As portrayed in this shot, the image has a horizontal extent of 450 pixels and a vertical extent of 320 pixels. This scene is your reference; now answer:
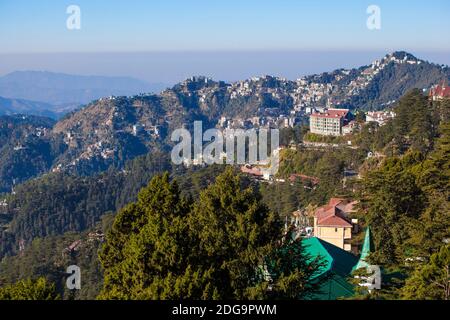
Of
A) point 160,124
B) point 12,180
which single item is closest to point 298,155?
point 12,180

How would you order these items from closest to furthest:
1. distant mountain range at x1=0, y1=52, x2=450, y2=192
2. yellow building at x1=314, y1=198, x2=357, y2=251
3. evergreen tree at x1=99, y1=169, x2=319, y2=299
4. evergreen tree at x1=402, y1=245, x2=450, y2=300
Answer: evergreen tree at x1=402, y1=245, x2=450, y2=300 → evergreen tree at x1=99, y1=169, x2=319, y2=299 → yellow building at x1=314, y1=198, x2=357, y2=251 → distant mountain range at x1=0, y1=52, x2=450, y2=192

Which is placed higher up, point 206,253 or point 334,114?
point 206,253

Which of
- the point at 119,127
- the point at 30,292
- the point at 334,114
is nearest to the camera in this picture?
the point at 30,292

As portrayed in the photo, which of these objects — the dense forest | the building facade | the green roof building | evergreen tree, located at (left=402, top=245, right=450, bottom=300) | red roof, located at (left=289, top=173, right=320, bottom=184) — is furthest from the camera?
the building facade

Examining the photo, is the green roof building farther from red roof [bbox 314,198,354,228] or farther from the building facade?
the building facade

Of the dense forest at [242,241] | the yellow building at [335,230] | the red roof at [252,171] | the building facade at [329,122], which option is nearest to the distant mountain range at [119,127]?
the building facade at [329,122]

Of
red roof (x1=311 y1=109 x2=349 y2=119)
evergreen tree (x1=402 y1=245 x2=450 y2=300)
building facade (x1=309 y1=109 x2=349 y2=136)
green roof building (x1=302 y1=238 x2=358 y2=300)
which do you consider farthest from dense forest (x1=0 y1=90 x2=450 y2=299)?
red roof (x1=311 y1=109 x2=349 y2=119)

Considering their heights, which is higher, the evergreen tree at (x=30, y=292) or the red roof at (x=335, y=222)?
the evergreen tree at (x=30, y=292)

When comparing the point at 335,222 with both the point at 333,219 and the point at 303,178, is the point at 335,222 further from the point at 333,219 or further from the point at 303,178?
the point at 303,178

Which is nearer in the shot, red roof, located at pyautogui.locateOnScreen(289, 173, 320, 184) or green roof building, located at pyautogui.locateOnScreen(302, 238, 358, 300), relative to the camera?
green roof building, located at pyautogui.locateOnScreen(302, 238, 358, 300)

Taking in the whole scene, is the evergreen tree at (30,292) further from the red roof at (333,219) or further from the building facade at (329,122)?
the building facade at (329,122)

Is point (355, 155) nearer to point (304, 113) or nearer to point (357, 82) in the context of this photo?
point (304, 113)

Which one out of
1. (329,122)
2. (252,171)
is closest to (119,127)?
(329,122)
